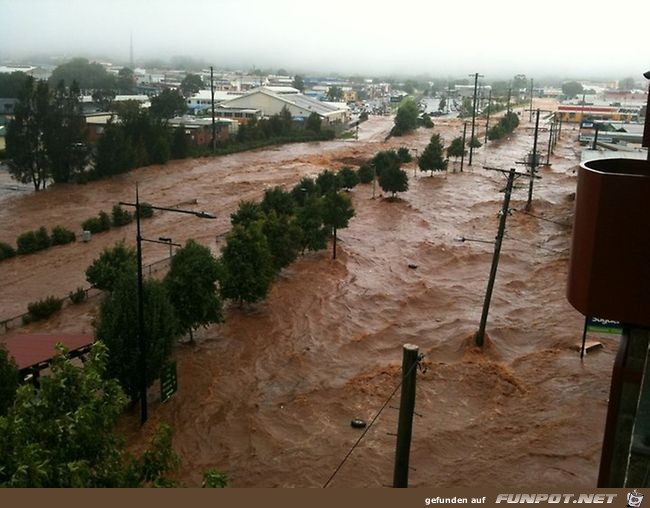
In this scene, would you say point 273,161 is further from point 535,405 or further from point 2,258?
point 535,405

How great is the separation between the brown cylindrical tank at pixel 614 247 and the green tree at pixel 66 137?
114 ft

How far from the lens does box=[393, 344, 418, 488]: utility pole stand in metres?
5.68

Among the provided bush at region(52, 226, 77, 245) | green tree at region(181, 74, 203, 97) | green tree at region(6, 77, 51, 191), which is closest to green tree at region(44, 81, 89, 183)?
green tree at region(6, 77, 51, 191)

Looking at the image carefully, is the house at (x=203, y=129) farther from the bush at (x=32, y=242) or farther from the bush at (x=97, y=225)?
the bush at (x=32, y=242)

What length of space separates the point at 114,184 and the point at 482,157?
1033 inches

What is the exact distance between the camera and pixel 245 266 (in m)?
15.3

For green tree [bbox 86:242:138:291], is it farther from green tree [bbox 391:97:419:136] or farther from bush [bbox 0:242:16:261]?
green tree [bbox 391:97:419:136]

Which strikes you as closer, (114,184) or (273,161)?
(114,184)

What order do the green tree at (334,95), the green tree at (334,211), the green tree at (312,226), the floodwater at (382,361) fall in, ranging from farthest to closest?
the green tree at (334,95), the green tree at (334,211), the green tree at (312,226), the floodwater at (382,361)

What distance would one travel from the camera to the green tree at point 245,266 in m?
15.3

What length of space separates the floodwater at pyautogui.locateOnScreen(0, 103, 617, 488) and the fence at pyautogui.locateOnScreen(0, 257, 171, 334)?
71 centimetres

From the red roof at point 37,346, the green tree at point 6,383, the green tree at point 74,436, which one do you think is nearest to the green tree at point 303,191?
the red roof at point 37,346

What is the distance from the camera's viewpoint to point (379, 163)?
37.3 m

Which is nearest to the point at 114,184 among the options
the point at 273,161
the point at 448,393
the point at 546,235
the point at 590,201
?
the point at 273,161
